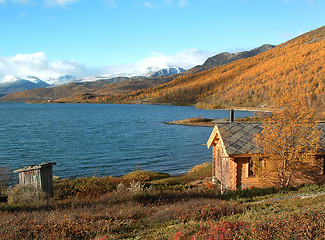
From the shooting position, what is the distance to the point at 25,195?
13.9 metres

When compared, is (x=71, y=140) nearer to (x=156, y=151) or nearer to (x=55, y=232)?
(x=156, y=151)

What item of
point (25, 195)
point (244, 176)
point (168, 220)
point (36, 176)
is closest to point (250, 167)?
point (244, 176)

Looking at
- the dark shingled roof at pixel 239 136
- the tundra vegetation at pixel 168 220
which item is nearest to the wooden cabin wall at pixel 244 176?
the dark shingled roof at pixel 239 136

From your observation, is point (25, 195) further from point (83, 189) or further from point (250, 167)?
point (250, 167)

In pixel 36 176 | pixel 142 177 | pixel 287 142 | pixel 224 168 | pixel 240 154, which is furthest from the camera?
pixel 142 177

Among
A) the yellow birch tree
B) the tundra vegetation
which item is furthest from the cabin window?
the tundra vegetation

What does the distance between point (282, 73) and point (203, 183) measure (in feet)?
491

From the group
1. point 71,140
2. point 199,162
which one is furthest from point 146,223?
point 71,140

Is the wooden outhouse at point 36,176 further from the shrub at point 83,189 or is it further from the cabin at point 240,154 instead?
the cabin at point 240,154

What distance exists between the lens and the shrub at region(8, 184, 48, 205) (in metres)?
13.8

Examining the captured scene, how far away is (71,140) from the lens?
50.3 meters

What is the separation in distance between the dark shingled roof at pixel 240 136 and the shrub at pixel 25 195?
425 inches

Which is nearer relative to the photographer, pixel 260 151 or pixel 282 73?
pixel 260 151

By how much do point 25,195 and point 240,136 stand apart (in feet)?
42.1
